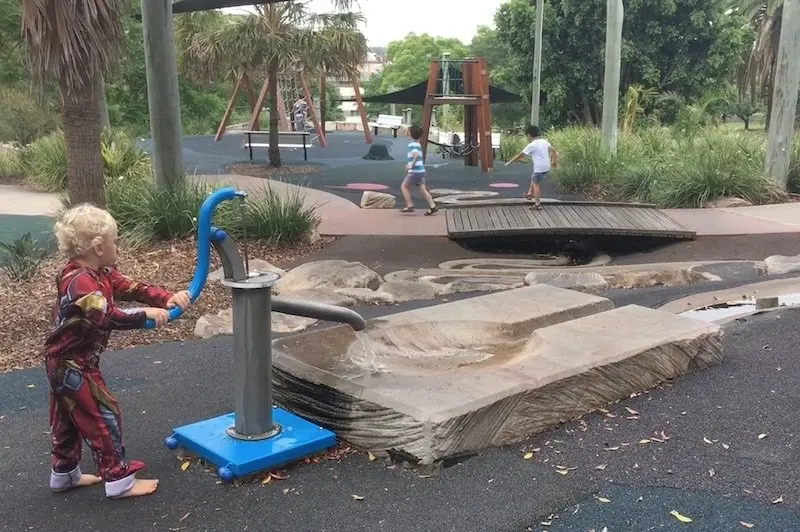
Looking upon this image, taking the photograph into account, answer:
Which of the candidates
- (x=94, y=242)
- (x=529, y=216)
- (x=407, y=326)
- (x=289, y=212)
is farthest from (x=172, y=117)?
(x=94, y=242)

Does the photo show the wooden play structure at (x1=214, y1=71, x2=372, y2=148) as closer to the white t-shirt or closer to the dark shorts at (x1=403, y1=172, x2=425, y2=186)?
the dark shorts at (x1=403, y1=172, x2=425, y2=186)

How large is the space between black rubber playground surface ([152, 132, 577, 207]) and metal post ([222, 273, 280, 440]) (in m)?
11.3

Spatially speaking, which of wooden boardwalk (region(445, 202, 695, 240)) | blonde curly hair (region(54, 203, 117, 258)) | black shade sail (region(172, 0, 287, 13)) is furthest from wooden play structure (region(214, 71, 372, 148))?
blonde curly hair (region(54, 203, 117, 258))

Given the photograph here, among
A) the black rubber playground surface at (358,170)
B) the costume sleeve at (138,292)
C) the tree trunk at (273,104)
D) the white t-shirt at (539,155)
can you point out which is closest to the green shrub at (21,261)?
the costume sleeve at (138,292)

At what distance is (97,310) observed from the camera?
2959 millimetres

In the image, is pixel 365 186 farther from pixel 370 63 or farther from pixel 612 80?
pixel 370 63

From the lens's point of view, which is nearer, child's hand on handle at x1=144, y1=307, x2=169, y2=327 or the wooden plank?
child's hand on handle at x1=144, y1=307, x2=169, y2=327

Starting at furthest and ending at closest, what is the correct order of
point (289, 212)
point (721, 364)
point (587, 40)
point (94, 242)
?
1. point (587, 40)
2. point (289, 212)
3. point (721, 364)
4. point (94, 242)

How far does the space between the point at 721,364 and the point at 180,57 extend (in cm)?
1770

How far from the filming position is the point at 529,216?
37.1 ft

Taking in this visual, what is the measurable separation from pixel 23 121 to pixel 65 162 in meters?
7.25

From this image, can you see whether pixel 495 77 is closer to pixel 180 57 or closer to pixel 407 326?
pixel 180 57

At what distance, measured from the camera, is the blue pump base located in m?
3.30

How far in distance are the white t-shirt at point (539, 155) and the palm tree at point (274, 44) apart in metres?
7.12
